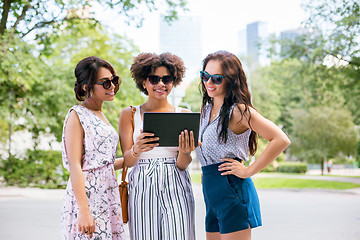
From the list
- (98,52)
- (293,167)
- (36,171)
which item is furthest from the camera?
(293,167)

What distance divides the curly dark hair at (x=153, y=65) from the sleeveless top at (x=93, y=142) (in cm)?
46

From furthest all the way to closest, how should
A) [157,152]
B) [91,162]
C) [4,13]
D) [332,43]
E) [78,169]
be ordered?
[332,43] < [4,13] < [157,152] < [91,162] < [78,169]

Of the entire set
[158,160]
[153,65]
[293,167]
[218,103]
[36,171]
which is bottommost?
[293,167]

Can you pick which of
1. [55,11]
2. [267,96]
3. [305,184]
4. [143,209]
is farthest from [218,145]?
[267,96]

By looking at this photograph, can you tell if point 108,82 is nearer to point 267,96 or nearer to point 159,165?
point 159,165

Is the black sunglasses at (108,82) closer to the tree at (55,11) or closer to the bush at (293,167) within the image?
the tree at (55,11)

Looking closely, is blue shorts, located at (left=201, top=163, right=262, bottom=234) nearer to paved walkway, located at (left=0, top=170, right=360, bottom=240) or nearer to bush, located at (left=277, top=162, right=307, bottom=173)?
paved walkway, located at (left=0, top=170, right=360, bottom=240)

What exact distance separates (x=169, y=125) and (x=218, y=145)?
376mm

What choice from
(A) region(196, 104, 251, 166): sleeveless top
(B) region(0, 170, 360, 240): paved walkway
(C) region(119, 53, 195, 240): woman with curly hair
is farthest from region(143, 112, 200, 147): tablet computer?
(B) region(0, 170, 360, 240): paved walkway

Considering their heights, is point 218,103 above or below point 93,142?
above

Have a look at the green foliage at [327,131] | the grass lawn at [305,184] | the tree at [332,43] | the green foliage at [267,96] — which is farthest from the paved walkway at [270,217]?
the green foliage at [267,96]

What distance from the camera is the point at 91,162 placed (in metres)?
2.73

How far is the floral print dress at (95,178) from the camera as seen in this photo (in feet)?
8.86

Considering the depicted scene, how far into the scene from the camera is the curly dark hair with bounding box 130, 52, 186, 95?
2.98 meters
